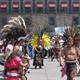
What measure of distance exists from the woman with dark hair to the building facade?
92.9 m

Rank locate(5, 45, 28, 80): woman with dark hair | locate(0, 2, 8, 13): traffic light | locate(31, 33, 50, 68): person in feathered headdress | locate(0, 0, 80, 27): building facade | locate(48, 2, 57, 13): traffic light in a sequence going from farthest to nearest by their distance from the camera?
locate(0, 2, 8, 13): traffic light
locate(0, 0, 80, 27): building facade
locate(48, 2, 57, 13): traffic light
locate(31, 33, 50, 68): person in feathered headdress
locate(5, 45, 28, 80): woman with dark hair

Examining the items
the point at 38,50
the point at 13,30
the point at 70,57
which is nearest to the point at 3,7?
the point at 38,50

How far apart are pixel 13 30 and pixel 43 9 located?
305 ft

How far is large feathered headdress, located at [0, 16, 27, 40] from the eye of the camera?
10.1 m

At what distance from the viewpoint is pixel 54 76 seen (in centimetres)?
1905

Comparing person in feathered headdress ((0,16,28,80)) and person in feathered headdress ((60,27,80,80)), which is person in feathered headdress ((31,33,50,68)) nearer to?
person in feathered headdress ((60,27,80,80))

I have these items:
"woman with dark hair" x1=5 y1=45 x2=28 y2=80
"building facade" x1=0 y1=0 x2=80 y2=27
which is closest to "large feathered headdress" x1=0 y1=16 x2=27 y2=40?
"woman with dark hair" x1=5 y1=45 x2=28 y2=80

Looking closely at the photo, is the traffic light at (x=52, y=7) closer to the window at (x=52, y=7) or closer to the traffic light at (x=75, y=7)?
the window at (x=52, y=7)

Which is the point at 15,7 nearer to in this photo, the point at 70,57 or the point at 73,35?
the point at 73,35

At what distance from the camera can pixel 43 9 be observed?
10294cm

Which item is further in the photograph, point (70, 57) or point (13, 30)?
point (70, 57)

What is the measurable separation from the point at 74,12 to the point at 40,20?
648 cm

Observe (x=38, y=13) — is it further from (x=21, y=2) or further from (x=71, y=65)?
(x=71, y=65)

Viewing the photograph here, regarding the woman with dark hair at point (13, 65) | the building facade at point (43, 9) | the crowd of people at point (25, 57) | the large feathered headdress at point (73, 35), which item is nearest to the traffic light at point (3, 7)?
the building facade at point (43, 9)
